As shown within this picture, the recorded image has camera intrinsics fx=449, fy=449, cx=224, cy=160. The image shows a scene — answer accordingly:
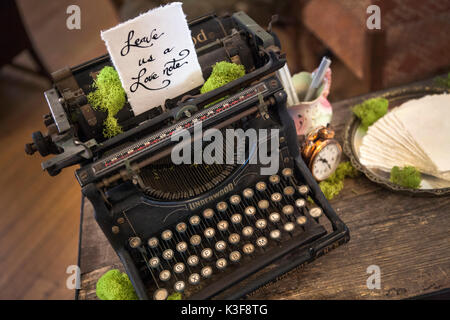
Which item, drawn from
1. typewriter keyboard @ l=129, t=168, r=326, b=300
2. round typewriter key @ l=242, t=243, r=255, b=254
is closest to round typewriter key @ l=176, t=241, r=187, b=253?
typewriter keyboard @ l=129, t=168, r=326, b=300

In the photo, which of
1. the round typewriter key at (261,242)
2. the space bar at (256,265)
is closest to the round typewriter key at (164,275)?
the space bar at (256,265)

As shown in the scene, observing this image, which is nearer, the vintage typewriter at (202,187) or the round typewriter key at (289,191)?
the vintage typewriter at (202,187)

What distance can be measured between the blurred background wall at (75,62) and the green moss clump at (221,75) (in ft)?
4.85

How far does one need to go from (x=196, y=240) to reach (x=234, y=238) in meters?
0.14

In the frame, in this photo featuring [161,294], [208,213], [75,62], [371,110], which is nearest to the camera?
[161,294]

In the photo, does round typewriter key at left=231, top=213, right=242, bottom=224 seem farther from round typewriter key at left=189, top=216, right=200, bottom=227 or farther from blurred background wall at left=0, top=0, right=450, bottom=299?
blurred background wall at left=0, top=0, right=450, bottom=299

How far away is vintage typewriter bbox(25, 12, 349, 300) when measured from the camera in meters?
1.54

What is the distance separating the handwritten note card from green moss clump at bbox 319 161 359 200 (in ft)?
2.25

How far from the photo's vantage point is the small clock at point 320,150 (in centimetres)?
179

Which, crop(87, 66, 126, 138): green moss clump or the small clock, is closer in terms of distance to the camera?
crop(87, 66, 126, 138): green moss clump

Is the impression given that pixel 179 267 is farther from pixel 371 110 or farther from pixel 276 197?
pixel 371 110

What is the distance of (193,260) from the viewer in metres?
1.65

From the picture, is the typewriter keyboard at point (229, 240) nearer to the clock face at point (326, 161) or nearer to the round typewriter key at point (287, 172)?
the round typewriter key at point (287, 172)

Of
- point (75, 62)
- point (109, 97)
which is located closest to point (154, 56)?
point (109, 97)
